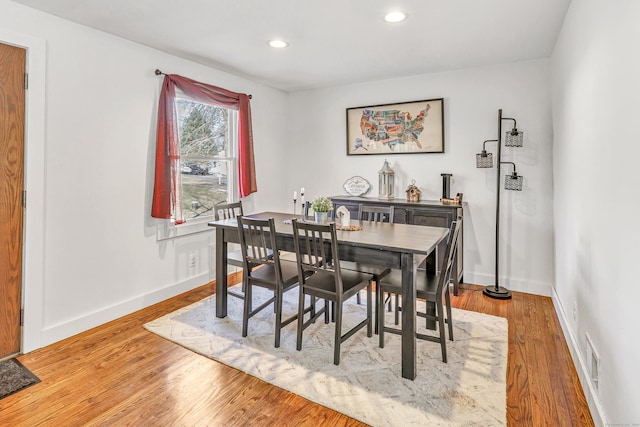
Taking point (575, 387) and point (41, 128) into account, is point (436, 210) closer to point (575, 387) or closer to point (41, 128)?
point (575, 387)

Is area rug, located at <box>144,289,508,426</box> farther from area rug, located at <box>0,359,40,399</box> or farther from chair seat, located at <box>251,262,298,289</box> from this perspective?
area rug, located at <box>0,359,40,399</box>

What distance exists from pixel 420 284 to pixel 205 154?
2753mm

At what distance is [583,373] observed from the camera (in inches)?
84.1

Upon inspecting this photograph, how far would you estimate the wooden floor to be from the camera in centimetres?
190

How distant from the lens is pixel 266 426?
1841mm

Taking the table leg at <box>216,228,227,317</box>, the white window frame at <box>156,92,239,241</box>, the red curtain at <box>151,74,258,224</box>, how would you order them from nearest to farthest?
1. the table leg at <box>216,228,227,317</box>
2. the red curtain at <box>151,74,258,224</box>
3. the white window frame at <box>156,92,239,241</box>

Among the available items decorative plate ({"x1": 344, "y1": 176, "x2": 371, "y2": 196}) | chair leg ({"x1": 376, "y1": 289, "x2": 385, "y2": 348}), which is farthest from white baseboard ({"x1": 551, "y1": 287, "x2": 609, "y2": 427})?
decorative plate ({"x1": 344, "y1": 176, "x2": 371, "y2": 196})

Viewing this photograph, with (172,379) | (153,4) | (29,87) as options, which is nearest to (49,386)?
(172,379)

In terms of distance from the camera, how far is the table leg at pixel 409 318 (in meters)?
2.24

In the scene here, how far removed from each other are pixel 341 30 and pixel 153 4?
1.38 metres

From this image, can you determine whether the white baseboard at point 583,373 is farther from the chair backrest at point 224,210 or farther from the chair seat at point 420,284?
the chair backrest at point 224,210

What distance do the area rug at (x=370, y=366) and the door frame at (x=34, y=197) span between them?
0.78 meters

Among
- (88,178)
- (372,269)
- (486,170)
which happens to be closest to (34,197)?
(88,178)

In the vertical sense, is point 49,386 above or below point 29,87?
below
